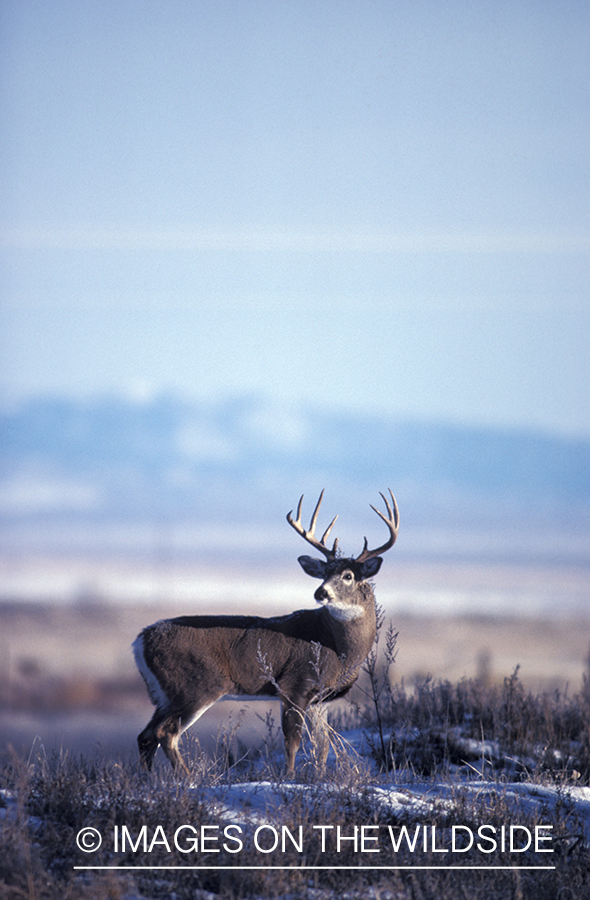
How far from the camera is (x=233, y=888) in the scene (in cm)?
536

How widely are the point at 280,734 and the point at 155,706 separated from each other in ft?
4.52

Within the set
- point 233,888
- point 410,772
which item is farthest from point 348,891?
point 410,772

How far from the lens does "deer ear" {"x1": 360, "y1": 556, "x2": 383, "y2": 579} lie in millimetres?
8344

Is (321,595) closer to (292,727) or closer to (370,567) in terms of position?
(370,567)

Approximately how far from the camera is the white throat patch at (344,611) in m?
8.35

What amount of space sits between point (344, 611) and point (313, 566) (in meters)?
0.51

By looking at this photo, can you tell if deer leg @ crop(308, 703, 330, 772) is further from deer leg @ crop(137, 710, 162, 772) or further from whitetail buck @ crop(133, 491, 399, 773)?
deer leg @ crop(137, 710, 162, 772)

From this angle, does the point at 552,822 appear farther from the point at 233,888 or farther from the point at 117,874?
the point at 117,874

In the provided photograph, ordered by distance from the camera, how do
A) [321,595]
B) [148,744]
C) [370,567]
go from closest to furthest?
1. [148,744]
2. [321,595]
3. [370,567]

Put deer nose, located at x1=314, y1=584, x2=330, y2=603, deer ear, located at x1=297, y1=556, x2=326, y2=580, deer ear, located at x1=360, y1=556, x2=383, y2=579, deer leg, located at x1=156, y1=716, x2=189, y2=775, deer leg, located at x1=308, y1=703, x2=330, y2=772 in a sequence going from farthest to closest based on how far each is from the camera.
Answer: deer ear, located at x1=297, y1=556, x2=326, y2=580
deer ear, located at x1=360, y1=556, x2=383, y2=579
deer nose, located at x1=314, y1=584, x2=330, y2=603
deer leg, located at x1=156, y1=716, x2=189, y2=775
deer leg, located at x1=308, y1=703, x2=330, y2=772

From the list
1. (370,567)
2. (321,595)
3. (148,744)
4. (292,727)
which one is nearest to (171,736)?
(148,744)

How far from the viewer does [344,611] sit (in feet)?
27.5

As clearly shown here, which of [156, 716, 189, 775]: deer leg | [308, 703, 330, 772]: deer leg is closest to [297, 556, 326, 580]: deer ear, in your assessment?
[308, 703, 330, 772]: deer leg

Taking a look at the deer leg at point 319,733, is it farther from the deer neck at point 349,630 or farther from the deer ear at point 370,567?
the deer ear at point 370,567
